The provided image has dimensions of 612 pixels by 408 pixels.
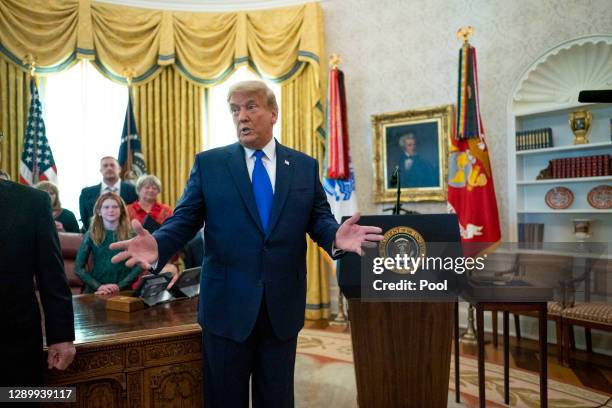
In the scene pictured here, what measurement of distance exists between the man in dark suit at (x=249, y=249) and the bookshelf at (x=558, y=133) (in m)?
3.80

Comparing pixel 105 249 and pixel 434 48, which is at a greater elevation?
pixel 434 48

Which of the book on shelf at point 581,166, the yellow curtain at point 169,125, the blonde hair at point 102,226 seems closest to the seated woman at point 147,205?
the blonde hair at point 102,226

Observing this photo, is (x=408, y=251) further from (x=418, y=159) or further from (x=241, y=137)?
(x=418, y=159)

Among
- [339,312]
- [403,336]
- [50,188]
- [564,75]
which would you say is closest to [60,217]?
[50,188]

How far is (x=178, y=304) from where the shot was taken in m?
2.50

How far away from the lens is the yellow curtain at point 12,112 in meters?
5.24

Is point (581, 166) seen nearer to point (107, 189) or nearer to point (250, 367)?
point (250, 367)

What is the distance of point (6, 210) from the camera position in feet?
4.67

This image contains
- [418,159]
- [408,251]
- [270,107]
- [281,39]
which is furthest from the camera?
[281,39]

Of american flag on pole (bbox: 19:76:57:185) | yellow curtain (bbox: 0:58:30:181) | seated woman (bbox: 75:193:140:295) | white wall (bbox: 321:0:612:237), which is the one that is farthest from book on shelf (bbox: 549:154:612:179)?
yellow curtain (bbox: 0:58:30:181)

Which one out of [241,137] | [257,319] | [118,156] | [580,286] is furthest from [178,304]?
[118,156]

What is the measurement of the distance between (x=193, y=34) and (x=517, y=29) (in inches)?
164

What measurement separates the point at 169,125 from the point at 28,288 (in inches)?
196

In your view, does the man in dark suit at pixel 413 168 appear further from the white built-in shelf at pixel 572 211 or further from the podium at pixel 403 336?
the podium at pixel 403 336
